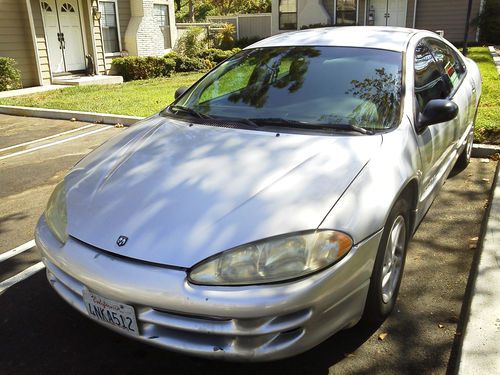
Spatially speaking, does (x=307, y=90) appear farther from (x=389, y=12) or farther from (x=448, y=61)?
(x=389, y=12)

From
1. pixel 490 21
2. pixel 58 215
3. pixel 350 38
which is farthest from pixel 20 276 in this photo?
pixel 490 21

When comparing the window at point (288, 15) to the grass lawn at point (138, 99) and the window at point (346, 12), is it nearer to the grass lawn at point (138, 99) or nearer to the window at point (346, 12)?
the window at point (346, 12)

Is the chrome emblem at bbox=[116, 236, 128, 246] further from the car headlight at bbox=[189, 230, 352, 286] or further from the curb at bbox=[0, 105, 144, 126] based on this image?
the curb at bbox=[0, 105, 144, 126]

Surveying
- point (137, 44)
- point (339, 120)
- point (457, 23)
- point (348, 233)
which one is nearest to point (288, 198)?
point (348, 233)

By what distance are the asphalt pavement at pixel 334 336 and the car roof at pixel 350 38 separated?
152 centimetres

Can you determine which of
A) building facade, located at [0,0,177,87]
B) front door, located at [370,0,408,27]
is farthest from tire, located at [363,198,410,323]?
front door, located at [370,0,408,27]

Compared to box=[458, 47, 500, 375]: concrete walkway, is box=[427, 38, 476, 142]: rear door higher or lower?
higher

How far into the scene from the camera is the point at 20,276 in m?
3.38

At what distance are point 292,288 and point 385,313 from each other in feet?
3.12

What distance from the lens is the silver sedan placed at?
205cm

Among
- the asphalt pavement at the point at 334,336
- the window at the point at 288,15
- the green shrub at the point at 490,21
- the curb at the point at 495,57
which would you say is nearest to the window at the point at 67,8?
the asphalt pavement at the point at 334,336

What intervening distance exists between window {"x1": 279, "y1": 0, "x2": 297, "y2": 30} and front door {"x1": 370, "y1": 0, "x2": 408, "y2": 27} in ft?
13.7

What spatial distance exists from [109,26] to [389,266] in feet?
51.5

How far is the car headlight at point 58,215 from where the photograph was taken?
8.13 feet
